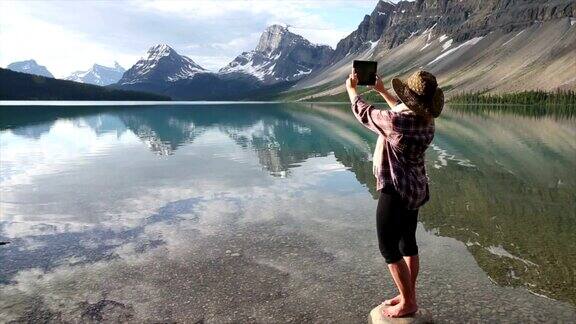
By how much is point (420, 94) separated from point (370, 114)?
860mm

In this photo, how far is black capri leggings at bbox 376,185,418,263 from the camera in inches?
326

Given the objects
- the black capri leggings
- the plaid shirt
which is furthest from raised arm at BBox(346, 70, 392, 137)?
the black capri leggings

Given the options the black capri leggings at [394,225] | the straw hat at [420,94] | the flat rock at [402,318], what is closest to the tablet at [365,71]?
the straw hat at [420,94]

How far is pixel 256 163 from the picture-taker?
3562 cm

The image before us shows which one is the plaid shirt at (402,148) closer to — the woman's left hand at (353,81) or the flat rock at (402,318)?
the woman's left hand at (353,81)

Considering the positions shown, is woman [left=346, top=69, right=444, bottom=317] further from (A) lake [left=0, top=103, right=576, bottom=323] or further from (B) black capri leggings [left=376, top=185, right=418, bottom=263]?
(A) lake [left=0, top=103, right=576, bottom=323]

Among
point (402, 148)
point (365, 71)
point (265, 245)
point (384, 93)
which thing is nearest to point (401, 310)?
point (402, 148)

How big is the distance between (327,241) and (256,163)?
20729mm

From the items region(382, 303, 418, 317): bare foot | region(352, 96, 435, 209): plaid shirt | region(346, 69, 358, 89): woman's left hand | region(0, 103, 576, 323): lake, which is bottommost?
region(0, 103, 576, 323): lake

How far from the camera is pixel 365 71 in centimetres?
832

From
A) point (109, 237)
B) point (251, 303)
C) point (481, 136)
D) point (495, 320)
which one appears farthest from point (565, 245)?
point (481, 136)

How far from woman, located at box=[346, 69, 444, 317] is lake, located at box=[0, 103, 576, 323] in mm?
2203

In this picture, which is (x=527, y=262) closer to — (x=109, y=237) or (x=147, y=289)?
(x=147, y=289)

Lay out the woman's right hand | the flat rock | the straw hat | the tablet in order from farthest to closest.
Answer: the flat rock < the woman's right hand < the tablet < the straw hat
